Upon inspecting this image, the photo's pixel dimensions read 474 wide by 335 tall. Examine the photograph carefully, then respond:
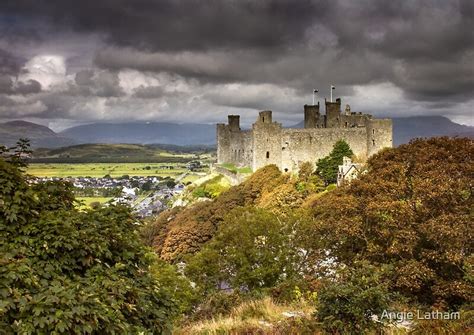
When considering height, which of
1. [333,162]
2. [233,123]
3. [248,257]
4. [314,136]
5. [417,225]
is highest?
[233,123]

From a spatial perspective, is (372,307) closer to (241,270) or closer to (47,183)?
(47,183)

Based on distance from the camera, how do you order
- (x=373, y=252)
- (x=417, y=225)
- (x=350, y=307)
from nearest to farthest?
1. (x=350, y=307)
2. (x=417, y=225)
3. (x=373, y=252)

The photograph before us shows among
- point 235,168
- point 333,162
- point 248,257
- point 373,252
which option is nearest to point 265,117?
point 333,162

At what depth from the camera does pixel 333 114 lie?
59625 millimetres

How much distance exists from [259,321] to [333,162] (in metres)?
41.6

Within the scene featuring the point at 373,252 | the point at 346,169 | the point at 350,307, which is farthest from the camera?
the point at 346,169

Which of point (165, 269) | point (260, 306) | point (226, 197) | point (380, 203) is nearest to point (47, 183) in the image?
point (260, 306)

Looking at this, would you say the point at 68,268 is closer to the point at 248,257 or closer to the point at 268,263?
the point at 268,263

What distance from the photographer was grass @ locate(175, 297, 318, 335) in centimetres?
1294

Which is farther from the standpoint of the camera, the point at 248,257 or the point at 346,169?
the point at 346,169

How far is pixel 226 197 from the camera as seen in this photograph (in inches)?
2108

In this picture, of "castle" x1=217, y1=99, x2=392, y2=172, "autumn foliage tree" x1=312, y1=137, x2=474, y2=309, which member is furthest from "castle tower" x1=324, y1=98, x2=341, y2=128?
"autumn foliage tree" x1=312, y1=137, x2=474, y2=309

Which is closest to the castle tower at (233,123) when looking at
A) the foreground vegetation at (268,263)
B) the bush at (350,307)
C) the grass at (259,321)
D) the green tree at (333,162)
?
the green tree at (333,162)

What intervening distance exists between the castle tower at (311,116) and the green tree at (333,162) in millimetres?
6699
